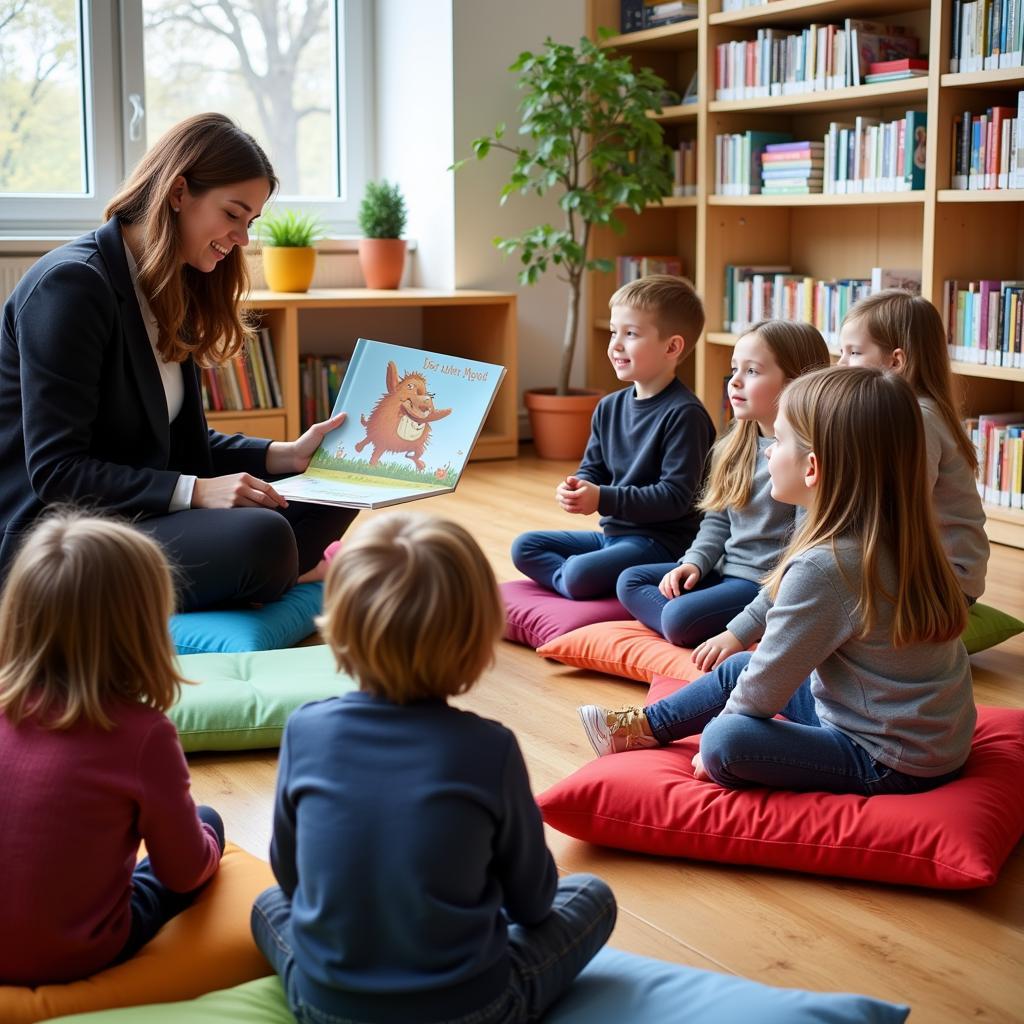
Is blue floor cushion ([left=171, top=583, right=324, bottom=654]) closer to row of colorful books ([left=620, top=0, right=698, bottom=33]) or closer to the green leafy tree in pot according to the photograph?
the green leafy tree in pot

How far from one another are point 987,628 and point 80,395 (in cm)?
180

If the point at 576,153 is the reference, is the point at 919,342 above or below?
below

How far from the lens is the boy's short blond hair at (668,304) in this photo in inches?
114

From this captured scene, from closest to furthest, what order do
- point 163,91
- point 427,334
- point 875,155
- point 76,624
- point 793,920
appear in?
point 76,624, point 793,920, point 875,155, point 163,91, point 427,334

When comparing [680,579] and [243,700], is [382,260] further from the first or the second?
[243,700]

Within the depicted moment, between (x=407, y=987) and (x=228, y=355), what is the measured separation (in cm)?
174

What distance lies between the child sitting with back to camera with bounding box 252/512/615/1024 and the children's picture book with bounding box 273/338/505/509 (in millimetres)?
1341

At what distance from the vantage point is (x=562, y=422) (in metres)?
5.11

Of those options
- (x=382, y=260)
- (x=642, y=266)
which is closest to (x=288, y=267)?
(x=382, y=260)

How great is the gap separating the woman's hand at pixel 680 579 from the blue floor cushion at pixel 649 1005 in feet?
4.10

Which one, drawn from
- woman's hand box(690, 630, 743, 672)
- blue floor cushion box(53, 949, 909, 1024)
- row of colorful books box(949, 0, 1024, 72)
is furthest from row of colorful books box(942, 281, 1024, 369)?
blue floor cushion box(53, 949, 909, 1024)

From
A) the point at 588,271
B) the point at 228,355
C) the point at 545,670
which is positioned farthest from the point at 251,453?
the point at 588,271

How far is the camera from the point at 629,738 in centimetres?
208

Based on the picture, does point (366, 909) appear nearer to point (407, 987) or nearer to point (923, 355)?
point (407, 987)
